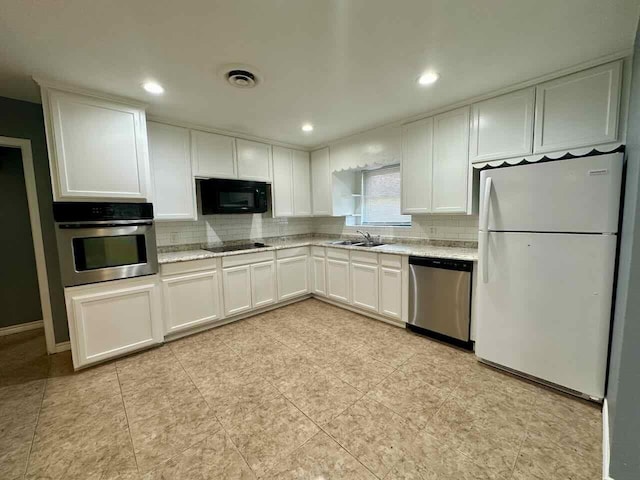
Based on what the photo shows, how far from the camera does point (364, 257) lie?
335cm

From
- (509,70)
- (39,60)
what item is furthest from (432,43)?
(39,60)

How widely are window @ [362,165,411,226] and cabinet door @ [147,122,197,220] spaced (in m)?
2.54

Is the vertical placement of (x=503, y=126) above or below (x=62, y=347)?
above

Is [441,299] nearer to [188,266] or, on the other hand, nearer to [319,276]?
[319,276]

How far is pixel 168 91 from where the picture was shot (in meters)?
2.33

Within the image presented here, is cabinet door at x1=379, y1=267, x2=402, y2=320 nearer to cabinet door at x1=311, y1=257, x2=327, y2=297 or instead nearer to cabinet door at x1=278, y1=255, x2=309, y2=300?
cabinet door at x1=311, y1=257, x2=327, y2=297

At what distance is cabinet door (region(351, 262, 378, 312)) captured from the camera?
129 inches

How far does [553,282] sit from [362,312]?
2.09 metres

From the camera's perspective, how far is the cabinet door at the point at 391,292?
9.92 ft

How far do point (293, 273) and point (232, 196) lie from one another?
140 centimetres

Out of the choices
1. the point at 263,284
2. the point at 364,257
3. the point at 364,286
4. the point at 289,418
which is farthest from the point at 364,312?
the point at 289,418

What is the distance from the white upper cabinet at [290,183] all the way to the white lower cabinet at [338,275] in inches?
38.6

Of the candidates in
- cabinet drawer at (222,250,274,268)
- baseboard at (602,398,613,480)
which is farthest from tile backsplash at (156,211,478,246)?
baseboard at (602,398,613,480)

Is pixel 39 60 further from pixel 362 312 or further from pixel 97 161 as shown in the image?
pixel 362 312
